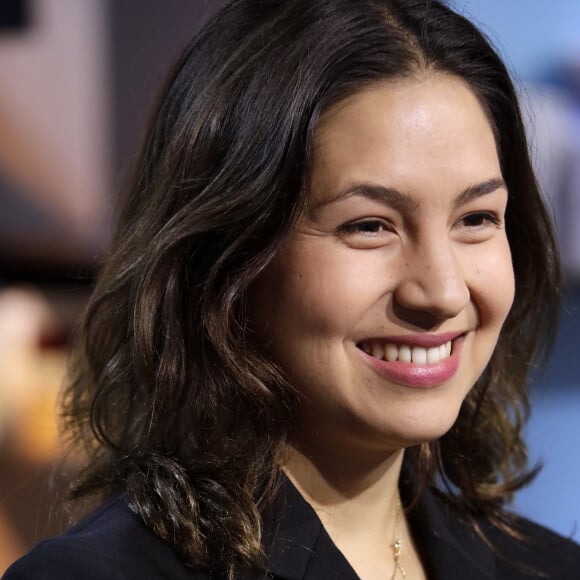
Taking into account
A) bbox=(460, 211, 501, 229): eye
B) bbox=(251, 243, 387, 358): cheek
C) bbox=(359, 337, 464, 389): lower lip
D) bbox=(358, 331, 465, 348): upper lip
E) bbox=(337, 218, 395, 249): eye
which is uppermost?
bbox=(460, 211, 501, 229): eye

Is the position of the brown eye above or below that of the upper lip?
above

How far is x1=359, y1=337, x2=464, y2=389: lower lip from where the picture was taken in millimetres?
1318

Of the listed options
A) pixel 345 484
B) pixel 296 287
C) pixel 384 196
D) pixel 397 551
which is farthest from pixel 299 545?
pixel 384 196

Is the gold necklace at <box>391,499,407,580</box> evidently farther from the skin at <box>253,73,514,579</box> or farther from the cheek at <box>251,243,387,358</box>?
the cheek at <box>251,243,387,358</box>

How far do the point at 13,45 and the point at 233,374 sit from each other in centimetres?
188

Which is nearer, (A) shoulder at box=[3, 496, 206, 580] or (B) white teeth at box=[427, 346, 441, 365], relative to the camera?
(A) shoulder at box=[3, 496, 206, 580]

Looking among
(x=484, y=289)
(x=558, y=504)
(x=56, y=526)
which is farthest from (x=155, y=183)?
(x=558, y=504)

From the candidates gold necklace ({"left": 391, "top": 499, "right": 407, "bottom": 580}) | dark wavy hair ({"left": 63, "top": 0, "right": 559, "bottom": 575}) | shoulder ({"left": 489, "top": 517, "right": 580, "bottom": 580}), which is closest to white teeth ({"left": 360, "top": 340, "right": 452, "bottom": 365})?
dark wavy hair ({"left": 63, "top": 0, "right": 559, "bottom": 575})

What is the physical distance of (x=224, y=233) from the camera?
1.33 m

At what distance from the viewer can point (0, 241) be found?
119 inches

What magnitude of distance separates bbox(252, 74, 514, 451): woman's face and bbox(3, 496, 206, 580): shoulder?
0.25 meters

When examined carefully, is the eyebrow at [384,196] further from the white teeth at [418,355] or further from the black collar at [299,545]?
the black collar at [299,545]

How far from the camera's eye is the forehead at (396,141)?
1.28 m

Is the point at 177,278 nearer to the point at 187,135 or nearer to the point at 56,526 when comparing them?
the point at 187,135
